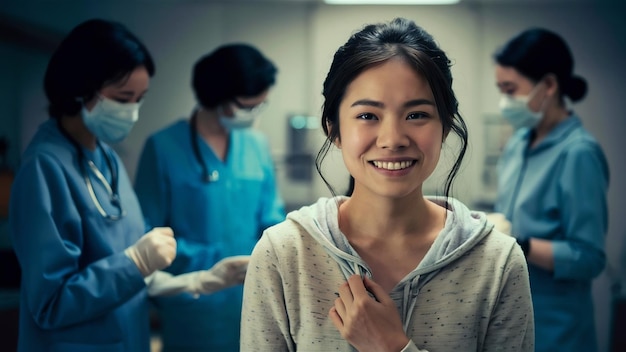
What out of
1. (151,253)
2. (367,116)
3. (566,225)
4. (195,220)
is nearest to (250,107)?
(195,220)

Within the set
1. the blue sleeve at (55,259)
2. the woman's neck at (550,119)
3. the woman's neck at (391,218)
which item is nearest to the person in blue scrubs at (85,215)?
the blue sleeve at (55,259)

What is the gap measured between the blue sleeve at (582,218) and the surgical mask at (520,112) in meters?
0.14

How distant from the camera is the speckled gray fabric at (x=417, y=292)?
0.69 metres

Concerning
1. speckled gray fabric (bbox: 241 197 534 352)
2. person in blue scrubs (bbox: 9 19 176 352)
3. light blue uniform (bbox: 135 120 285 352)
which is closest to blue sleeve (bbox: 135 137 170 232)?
light blue uniform (bbox: 135 120 285 352)

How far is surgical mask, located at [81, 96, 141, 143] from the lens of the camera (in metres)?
0.98

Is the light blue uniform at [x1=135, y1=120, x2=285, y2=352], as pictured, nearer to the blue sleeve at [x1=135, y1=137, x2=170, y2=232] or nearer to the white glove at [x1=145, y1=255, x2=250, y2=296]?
the blue sleeve at [x1=135, y1=137, x2=170, y2=232]

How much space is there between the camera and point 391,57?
2.18 ft

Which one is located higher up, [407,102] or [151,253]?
[407,102]

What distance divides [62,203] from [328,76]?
0.44m

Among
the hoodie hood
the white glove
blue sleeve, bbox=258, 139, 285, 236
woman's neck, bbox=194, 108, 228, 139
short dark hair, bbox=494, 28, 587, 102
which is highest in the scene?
short dark hair, bbox=494, 28, 587, 102

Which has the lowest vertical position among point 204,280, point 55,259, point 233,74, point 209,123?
point 204,280

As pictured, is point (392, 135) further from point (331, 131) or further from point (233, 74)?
point (233, 74)

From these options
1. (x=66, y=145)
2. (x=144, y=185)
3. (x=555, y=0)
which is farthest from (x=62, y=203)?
(x=555, y=0)

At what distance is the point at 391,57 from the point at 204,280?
61 centimetres
